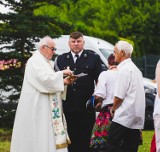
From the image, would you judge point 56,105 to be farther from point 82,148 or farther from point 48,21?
point 48,21

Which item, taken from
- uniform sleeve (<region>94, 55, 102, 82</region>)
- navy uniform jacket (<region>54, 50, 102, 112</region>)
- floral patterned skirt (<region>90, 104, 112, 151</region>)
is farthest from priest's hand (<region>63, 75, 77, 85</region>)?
floral patterned skirt (<region>90, 104, 112, 151</region>)

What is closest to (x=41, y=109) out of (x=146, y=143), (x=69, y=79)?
(x=69, y=79)

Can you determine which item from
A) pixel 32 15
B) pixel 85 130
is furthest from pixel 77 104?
pixel 32 15

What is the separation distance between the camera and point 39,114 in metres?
9.62

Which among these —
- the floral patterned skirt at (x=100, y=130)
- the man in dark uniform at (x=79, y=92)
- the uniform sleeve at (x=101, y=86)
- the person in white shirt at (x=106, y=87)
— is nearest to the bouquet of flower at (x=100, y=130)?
the floral patterned skirt at (x=100, y=130)

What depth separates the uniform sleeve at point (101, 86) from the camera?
1068 cm

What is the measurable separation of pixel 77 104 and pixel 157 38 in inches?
1544

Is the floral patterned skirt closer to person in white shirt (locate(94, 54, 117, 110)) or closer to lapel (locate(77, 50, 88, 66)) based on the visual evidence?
person in white shirt (locate(94, 54, 117, 110))

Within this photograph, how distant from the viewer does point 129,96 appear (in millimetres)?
9344

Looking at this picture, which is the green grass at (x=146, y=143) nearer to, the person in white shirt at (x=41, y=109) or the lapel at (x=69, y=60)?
the lapel at (x=69, y=60)

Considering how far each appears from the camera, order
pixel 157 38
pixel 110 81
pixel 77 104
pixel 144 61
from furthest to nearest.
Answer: pixel 157 38 < pixel 144 61 < pixel 110 81 < pixel 77 104

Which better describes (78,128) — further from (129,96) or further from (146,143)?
(146,143)

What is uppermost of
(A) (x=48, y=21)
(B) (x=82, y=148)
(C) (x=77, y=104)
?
(A) (x=48, y=21)

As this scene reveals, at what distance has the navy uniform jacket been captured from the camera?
406 inches
